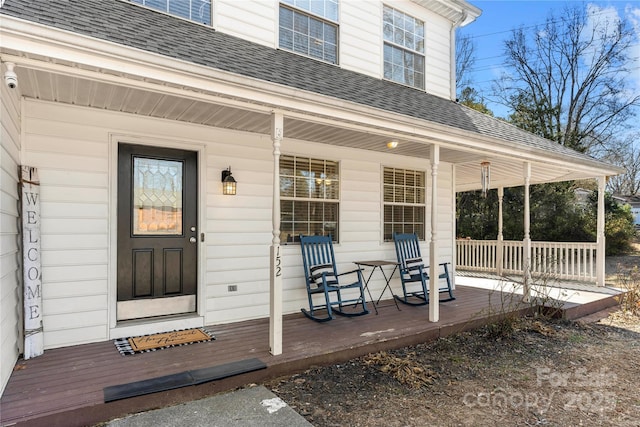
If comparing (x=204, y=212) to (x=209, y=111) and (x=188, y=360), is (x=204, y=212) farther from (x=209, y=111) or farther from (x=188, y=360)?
(x=188, y=360)

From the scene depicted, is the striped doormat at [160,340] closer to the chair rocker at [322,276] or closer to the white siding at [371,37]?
the chair rocker at [322,276]

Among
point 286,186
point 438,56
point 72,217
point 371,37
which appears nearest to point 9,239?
point 72,217

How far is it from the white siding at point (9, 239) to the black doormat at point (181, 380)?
2.30ft

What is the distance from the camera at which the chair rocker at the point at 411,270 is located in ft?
17.8

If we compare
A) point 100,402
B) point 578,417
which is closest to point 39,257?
point 100,402

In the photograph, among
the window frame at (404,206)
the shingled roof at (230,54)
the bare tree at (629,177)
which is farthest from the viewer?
the bare tree at (629,177)

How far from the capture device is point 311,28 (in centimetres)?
533

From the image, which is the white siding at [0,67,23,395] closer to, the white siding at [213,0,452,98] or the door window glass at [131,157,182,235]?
the door window glass at [131,157,182,235]

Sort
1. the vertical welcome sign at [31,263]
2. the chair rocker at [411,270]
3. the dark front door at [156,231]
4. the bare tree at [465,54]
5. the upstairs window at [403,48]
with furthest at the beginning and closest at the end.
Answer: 1. the bare tree at [465,54]
2. the upstairs window at [403,48]
3. the chair rocker at [411,270]
4. the dark front door at [156,231]
5. the vertical welcome sign at [31,263]

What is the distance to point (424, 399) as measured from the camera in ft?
9.53

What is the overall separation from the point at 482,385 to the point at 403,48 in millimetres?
5122

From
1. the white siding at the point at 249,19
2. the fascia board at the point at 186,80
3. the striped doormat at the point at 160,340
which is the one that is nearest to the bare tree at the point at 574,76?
the white siding at the point at 249,19

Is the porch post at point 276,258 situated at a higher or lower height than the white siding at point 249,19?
lower

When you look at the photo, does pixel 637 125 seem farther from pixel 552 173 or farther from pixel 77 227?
pixel 77 227
